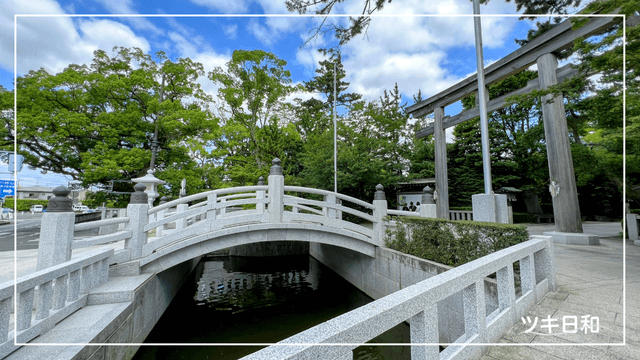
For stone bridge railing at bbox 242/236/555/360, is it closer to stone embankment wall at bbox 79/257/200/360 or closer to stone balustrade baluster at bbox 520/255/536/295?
stone balustrade baluster at bbox 520/255/536/295

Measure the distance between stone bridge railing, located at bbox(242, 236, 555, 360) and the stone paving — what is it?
14 cm

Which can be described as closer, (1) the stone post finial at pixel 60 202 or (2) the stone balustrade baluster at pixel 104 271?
(1) the stone post finial at pixel 60 202

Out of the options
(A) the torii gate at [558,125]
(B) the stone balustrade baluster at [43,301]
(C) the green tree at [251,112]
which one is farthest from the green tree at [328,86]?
(B) the stone balustrade baluster at [43,301]

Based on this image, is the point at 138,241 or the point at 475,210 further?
the point at 475,210

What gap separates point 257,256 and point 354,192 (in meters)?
6.98

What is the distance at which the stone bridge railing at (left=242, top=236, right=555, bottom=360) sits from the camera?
1.06m

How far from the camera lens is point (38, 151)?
1183 centimetres

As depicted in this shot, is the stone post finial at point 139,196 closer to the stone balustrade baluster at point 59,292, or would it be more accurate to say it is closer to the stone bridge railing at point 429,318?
the stone balustrade baluster at point 59,292

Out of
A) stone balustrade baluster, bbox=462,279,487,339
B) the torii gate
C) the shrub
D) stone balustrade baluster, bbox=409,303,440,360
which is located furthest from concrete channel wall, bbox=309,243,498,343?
the shrub

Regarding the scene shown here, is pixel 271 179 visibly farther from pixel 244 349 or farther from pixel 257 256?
pixel 257 256

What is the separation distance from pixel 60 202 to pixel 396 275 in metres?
5.85

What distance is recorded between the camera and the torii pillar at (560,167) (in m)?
6.90

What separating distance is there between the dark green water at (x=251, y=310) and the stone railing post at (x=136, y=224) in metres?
1.53

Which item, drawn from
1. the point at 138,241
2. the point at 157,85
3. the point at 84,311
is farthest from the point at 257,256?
the point at 157,85
